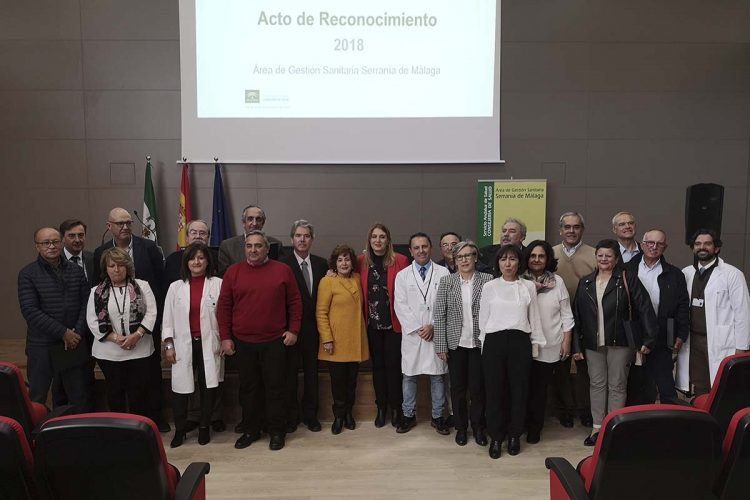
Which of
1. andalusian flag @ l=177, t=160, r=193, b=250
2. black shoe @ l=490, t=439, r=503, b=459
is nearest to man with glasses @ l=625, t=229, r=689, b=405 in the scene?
black shoe @ l=490, t=439, r=503, b=459

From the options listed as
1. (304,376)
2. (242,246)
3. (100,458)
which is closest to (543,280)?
(304,376)

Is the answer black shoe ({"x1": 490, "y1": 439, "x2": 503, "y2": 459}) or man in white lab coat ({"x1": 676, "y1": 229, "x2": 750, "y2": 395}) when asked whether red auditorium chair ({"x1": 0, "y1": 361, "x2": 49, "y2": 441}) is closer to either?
black shoe ({"x1": 490, "y1": 439, "x2": 503, "y2": 459})

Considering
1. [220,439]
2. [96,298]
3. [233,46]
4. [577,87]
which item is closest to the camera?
[96,298]

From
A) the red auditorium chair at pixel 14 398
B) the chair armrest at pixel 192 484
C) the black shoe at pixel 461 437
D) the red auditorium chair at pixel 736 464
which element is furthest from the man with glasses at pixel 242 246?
the red auditorium chair at pixel 736 464

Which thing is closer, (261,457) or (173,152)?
(261,457)

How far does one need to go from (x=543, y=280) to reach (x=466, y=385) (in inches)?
36.2

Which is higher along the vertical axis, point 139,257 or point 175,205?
point 175,205

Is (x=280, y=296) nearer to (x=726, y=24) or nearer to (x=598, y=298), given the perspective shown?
(x=598, y=298)

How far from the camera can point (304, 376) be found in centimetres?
390

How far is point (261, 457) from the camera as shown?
11.3ft

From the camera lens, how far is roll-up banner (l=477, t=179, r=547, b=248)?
5.65 m

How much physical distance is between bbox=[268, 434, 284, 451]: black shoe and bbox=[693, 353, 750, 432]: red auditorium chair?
2.57 meters

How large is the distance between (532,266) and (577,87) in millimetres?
3256

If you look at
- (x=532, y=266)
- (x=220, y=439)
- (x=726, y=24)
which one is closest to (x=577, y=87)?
(x=726, y=24)
